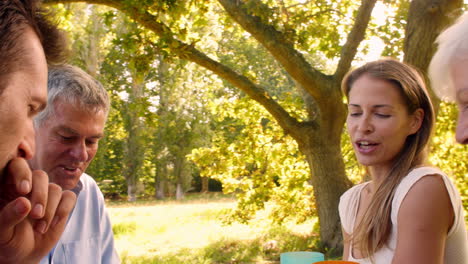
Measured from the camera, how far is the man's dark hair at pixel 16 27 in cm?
77

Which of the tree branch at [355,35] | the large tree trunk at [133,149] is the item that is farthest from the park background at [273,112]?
the large tree trunk at [133,149]

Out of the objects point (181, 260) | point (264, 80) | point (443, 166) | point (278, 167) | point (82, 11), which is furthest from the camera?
point (264, 80)

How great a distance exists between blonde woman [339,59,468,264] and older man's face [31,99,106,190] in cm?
127

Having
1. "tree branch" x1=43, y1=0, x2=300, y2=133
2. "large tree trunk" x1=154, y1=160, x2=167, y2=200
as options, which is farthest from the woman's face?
"large tree trunk" x1=154, y1=160, x2=167, y2=200

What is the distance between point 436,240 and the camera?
1617 mm

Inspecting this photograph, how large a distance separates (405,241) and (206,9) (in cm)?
610

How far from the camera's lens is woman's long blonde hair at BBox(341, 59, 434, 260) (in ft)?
5.97

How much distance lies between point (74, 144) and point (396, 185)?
153 centimetres

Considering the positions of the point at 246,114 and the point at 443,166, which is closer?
the point at 443,166

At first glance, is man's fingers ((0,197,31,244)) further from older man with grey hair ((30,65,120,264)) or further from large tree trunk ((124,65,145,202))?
large tree trunk ((124,65,145,202))

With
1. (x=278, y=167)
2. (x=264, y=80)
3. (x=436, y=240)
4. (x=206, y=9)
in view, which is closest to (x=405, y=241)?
(x=436, y=240)

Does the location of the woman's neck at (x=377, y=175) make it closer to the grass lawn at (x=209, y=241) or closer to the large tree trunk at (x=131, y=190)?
the grass lawn at (x=209, y=241)

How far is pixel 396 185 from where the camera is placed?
183cm

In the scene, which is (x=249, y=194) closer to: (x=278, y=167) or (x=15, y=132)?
(x=278, y=167)
